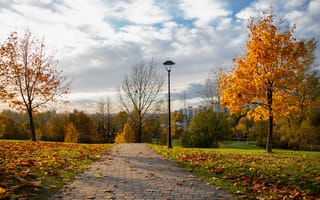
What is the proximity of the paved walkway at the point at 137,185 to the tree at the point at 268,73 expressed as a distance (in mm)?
Result: 6894

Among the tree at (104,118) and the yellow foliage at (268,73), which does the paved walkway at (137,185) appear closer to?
the yellow foliage at (268,73)

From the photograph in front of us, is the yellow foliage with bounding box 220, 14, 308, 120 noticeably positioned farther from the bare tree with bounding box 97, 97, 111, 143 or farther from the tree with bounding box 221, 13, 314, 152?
the bare tree with bounding box 97, 97, 111, 143

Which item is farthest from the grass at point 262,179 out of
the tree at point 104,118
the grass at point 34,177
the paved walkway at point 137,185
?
the tree at point 104,118

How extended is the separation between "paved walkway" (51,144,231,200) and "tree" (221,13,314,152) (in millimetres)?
6894

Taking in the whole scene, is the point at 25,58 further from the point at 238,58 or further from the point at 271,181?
the point at 271,181

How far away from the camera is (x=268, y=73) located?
13500mm

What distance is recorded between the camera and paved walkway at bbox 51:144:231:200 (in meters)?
5.91

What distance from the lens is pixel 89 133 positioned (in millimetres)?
44188

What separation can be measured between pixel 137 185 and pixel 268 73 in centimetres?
985

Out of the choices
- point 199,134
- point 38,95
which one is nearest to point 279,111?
point 199,134

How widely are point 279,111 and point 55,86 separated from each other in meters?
16.9

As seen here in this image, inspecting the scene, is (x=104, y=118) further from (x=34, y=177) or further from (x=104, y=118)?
(x=34, y=177)

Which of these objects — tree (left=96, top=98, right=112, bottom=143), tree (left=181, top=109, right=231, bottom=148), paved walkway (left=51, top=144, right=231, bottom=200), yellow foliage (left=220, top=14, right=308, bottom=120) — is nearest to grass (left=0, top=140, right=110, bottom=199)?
paved walkway (left=51, top=144, right=231, bottom=200)

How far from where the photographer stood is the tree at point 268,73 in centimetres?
1371
